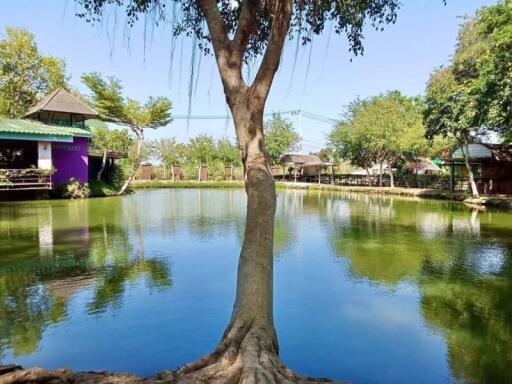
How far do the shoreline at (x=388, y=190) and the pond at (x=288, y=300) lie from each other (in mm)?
7515

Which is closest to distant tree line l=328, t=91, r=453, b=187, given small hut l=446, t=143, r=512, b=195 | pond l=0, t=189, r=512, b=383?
small hut l=446, t=143, r=512, b=195

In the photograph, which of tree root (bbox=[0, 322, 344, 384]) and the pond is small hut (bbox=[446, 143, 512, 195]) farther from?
tree root (bbox=[0, 322, 344, 384])

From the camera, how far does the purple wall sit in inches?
783

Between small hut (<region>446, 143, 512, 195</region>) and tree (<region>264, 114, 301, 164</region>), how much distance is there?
21.1 metres

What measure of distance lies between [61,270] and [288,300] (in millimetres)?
3506

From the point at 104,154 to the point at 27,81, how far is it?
714 centimetres

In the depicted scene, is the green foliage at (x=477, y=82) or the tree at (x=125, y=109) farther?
the tree at (x=125, y=109)

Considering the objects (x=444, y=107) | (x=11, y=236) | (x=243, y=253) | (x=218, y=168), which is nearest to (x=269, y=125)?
(x=218, y=168)

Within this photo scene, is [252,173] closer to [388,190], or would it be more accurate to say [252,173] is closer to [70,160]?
[70,160]

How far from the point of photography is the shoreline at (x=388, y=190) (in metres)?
17.5

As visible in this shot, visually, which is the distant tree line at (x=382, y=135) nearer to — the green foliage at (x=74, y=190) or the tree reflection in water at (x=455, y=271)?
the tree reflection in water at (x=455, y=271)

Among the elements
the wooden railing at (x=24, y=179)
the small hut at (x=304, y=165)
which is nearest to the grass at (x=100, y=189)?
the wooden railing at (x=24, y=179)

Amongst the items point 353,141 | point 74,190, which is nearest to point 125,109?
point 74,190

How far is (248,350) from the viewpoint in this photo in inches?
103
